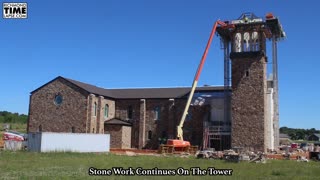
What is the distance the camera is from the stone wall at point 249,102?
41906 millimetres

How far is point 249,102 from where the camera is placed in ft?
140

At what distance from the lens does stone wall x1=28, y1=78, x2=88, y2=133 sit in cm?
4897

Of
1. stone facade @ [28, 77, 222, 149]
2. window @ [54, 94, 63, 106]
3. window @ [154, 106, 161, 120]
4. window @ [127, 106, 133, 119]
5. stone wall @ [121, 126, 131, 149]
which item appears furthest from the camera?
window @ [127, 106, 133, 119]

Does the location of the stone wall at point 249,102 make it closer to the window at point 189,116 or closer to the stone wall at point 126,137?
the window at point 189,116

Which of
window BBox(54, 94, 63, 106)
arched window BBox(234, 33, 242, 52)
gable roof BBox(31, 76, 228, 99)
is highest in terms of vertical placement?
arched window BBox(234, 33, 242, 52)

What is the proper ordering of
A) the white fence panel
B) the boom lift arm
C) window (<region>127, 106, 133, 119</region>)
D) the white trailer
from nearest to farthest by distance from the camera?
the white trailer < the white fence panel < the boom lift arm < window (<region>127, 106, 133, 119</region>)

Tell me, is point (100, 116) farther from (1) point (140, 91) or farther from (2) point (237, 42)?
(2) point (237, 42)

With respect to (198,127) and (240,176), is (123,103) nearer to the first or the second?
(198,127)

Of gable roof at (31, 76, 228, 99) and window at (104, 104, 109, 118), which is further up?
gable roof at (31, 76, 228, 99)

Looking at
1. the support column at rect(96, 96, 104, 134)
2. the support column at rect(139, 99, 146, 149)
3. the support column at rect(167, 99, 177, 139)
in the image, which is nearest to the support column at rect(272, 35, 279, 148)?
the support column at rect(167, 99, 177, 139)

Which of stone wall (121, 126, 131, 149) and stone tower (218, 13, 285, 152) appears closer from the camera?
stone tower (218, 13, 285, 152)

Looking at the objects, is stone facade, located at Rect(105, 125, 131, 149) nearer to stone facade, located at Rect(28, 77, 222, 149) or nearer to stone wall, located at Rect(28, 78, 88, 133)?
stone facade, located at Rect(28, 77, 222, 149)

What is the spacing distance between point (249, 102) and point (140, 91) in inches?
675

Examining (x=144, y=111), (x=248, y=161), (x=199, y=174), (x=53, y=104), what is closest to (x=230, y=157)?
(x=248, y=161)
